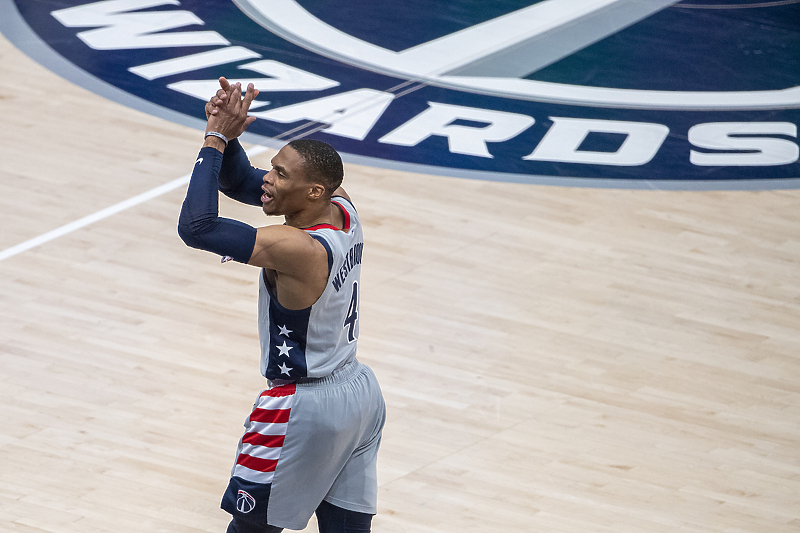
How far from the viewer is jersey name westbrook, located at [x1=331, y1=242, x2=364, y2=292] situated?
9.71 feet

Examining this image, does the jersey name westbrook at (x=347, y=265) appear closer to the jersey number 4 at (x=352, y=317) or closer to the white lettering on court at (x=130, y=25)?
the jersey number 4 at (x=352, y=317)

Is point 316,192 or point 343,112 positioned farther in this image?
point 343,112

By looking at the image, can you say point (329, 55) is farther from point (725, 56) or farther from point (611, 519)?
point (611, 519)

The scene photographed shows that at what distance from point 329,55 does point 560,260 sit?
3.71m

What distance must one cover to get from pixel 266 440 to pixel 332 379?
255 mm

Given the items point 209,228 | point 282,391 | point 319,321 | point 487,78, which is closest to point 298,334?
point 319,321

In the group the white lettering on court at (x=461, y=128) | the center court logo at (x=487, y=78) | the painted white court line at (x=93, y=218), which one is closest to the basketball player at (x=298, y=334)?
the painted white court line at (x=93, y=218)

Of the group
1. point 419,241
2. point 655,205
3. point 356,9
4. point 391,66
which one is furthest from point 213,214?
point 356,9

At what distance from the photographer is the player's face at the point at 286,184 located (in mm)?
2883

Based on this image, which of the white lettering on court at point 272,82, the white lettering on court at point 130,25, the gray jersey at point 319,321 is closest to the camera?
the gray jersey at point 319,321

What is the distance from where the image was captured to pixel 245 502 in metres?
3.07

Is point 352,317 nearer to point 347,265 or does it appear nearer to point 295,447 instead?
point 347,265

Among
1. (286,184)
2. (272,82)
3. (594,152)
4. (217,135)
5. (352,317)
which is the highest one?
(217,135)

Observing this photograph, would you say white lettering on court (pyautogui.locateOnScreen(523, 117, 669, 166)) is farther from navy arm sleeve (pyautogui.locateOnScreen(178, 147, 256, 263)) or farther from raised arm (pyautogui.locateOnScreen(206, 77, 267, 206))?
navy arm sleeve (pyautogui.locateOnScreen(178, 147, 256, 263))
